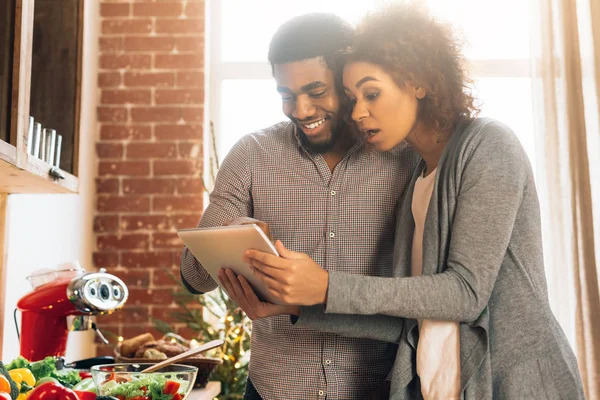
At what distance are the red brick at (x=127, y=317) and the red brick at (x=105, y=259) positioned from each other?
21 cm

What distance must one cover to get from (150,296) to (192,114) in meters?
0.86

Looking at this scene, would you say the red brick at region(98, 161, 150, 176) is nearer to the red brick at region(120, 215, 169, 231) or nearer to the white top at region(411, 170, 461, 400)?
the red brick at region(120, 215, 169, 231)

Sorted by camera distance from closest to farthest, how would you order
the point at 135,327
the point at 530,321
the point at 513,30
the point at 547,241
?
the point at 530,321
the point at 135,327
the point at 547,241
the point at 513,30

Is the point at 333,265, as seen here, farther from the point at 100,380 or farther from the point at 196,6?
the point at 196,6

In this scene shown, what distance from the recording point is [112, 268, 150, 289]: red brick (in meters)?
3.12

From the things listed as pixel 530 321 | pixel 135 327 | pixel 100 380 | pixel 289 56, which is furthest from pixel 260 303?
pixel 135 327

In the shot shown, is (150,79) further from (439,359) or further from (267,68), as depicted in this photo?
(439,359)

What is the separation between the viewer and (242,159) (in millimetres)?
1682

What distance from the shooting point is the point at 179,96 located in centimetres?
323

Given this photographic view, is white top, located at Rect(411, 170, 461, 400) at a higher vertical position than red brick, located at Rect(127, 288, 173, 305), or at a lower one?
lower

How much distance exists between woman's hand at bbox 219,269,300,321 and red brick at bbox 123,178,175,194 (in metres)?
1.81

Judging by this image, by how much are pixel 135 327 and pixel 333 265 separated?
1.78m

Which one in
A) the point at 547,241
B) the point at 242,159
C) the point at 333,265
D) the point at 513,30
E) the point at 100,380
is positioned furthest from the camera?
the point at 513,30

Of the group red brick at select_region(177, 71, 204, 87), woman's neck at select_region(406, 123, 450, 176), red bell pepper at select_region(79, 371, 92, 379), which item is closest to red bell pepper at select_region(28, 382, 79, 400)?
red bell pepper at select_region(79, 371, 92, 379)
